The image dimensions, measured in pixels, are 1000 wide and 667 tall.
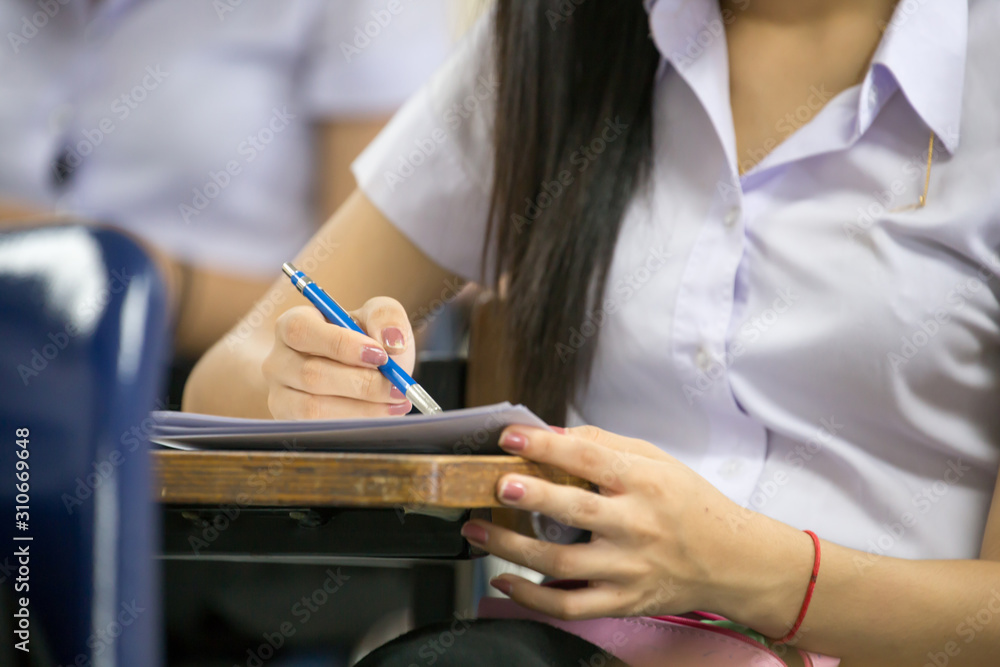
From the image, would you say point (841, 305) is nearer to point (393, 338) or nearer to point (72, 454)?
point (393, 338)

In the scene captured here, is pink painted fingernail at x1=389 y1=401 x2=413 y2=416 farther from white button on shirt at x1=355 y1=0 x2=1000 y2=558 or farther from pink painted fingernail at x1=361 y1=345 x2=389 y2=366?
white button on shirt at x1=355 y1=0 x2=1000 y2=558

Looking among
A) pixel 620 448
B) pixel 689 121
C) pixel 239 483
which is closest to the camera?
pixel 239 483

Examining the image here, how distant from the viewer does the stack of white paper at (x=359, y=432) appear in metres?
0.41

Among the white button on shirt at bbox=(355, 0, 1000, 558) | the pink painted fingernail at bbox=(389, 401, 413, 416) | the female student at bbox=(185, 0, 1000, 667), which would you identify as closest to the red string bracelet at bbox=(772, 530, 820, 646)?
the female student at bbox=(185, 0, 1000, 667)

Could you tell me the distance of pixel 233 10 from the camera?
4.53 ft

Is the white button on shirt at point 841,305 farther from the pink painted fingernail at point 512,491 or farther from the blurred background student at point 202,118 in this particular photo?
the blurred background student at point 202,118

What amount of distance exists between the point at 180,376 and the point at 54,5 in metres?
0.64

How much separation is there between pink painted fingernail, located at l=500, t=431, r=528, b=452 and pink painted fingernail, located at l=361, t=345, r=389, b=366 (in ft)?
0.61

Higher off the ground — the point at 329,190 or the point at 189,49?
the point at 189,49

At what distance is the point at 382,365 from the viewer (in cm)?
60

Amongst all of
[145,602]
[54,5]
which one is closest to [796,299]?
[145,602]

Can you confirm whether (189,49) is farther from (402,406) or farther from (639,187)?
(402,406)

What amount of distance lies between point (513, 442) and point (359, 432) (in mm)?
73

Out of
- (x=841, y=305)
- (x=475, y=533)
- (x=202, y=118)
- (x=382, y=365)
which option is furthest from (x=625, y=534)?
(x=202, y=118)
